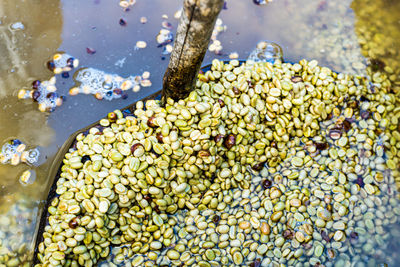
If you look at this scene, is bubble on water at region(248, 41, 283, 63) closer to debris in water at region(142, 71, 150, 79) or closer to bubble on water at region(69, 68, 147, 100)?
debris in water at region(142, 71, 150, 79)

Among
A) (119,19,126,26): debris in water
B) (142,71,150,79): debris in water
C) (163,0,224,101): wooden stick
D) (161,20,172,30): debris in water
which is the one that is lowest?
(142,71,150,79): debris in water

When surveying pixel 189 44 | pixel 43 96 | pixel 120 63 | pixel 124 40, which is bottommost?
pixel 43 96

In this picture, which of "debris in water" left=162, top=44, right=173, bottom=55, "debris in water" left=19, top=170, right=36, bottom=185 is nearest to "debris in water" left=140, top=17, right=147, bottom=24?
"debris in water" left=162, top=44, right=173, bottom=55

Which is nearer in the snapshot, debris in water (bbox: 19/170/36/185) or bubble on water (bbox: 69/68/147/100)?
debris in water (bbox: 19/170/36/185)

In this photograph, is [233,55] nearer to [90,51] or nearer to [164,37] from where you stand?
[164,37]

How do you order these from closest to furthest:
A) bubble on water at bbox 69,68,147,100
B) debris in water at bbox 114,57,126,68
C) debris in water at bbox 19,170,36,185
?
debris in water at bbox 19,170,36,185 → bubble on water at bbox 69,68,147,100 → debris in water at bbox 114,57,126,68

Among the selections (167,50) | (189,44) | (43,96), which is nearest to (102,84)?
(43,96)
